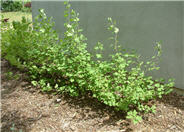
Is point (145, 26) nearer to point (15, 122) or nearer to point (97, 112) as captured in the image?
point (97, 112)

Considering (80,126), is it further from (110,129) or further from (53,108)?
(53,108)

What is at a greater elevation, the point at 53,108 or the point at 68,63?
the point at 68,63

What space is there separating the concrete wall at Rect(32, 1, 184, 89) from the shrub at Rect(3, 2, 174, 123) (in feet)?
0.64

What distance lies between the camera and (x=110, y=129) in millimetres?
2449

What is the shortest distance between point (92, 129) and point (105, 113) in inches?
15.3

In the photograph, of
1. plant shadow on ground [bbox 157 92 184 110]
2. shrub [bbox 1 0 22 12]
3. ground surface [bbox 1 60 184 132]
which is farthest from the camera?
shrub [bbox 1 0 22 12]

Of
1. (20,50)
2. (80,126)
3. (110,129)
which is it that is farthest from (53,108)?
(20,50)

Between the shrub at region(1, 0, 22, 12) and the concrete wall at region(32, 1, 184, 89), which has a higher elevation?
the shrub at region(1, 0, 22, 12)

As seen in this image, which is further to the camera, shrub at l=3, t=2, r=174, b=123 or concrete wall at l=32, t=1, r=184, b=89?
concrete wall at l=32, t=1, r=184, b=89

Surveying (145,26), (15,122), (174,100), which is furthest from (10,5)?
(174,100)

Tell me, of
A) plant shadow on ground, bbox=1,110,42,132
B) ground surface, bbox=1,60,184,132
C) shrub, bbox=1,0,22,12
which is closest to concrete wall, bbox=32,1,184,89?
ground surface, bbox=1,60,184,132

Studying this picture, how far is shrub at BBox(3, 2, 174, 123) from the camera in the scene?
2.53 meters

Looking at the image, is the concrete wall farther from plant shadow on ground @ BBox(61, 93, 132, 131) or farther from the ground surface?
plant shadow on ground @ BBox(61, 93, 132, 131)

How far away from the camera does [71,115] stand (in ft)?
9.02
